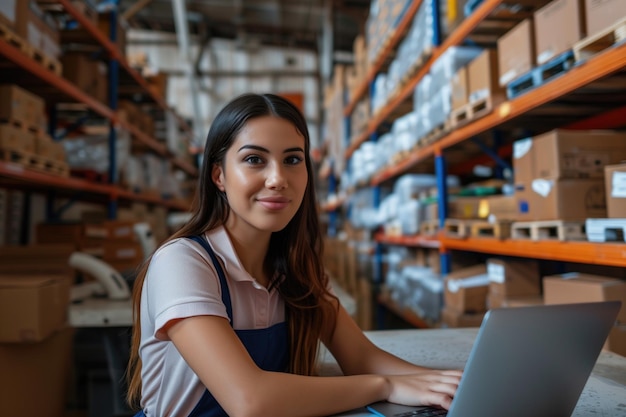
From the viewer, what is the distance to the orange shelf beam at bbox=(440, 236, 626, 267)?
1812 mm

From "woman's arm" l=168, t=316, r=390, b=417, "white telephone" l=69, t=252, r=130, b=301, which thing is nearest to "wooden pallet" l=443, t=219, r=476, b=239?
"woman's arm" l=168, t=316, r=390, b=417

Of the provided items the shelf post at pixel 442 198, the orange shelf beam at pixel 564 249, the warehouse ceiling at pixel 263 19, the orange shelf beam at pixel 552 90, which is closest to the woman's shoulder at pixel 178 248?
the orange shelf beam at pixel 564 249

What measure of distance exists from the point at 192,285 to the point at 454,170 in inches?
174

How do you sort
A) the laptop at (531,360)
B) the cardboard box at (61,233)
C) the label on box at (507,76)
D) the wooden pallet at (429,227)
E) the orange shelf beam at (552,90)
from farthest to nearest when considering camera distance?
the cardboard box at (61,233) → the wooden pallet at (429,227) → the label on box at (507,76) → the orange shelf beam at (552,90) → the laptop at (531,360)

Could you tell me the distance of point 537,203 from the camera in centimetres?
239

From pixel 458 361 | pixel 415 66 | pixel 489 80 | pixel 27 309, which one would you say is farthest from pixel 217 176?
pixel 415 66

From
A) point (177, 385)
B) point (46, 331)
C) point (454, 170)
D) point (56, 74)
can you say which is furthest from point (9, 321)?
point (454, 170)

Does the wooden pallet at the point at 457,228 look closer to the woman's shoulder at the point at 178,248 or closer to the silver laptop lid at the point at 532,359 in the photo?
the silver laptop lid at the point at 532,359

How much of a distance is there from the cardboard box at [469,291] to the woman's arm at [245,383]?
7.60 feet

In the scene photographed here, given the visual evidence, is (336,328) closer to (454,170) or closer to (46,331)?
(46,331)

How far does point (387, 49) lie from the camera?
4.99 m

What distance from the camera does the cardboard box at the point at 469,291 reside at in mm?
3270

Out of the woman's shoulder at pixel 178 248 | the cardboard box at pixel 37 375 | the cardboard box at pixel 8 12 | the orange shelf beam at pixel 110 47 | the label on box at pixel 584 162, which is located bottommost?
the cardboard box at pixel 37 375

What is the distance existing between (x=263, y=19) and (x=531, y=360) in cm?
1230
